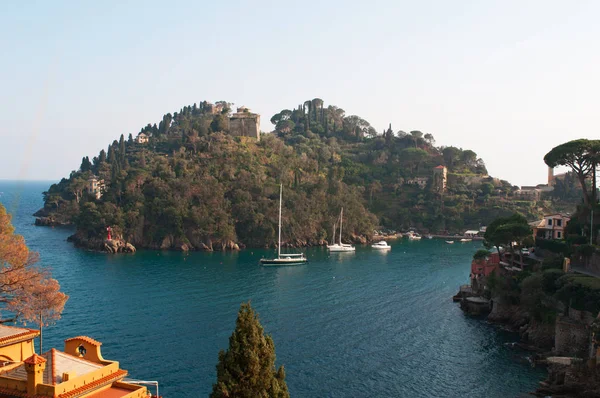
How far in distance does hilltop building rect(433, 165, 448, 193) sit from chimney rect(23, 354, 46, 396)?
12517 cm

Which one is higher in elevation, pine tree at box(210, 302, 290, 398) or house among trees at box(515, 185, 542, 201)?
house among trees at box(515, 185, 542, 201)

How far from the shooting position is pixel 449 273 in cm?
7375

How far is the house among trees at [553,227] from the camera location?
58375mm

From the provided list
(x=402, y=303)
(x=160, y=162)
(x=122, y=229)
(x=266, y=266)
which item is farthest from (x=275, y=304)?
(x=160, y=162)

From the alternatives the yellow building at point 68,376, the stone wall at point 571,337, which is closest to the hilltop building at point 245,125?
the stone wall at point 571,337

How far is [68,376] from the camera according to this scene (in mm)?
14633

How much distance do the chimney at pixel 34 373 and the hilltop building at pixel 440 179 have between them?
12517cm

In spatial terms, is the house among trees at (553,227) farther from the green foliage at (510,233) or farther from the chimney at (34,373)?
the chimney at (34,373)

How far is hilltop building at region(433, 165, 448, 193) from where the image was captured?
5236 inches

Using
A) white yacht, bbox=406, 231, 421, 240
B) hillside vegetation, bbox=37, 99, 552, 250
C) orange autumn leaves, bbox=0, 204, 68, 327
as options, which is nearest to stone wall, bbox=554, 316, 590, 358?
orange autumn leaves, bbox=0, 204, 68, 327

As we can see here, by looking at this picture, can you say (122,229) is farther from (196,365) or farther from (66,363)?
(66,363)

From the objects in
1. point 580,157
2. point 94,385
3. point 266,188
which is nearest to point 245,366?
point 94,385

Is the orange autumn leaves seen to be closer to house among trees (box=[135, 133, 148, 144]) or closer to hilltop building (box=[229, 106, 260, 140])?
hilltop building (box=[229, 106, 260, 140])

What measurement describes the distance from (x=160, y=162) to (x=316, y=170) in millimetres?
37507
